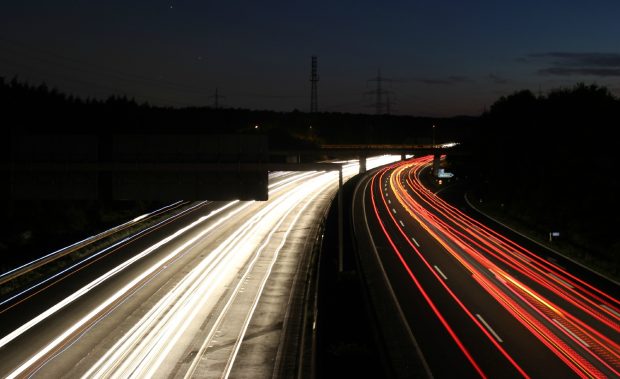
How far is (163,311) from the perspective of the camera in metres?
28.3

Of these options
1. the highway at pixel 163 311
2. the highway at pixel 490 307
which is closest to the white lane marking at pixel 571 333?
the highway at pixel 490 307

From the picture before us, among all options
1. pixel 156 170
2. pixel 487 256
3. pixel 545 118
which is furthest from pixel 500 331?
pixel 545 118

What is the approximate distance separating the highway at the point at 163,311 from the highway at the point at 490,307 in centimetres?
678

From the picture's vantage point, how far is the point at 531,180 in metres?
67.9

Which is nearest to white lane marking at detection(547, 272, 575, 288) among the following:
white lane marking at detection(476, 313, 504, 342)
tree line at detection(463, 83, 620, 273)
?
tree line at detection(463, 83, 620, 273)

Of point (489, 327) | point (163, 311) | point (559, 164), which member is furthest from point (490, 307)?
point (559, 164)

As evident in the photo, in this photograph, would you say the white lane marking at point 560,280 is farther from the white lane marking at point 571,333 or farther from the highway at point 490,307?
the white lane marking at point 571,333

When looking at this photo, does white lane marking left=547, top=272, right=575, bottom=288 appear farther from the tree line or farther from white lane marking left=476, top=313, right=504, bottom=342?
white lane marking left=476, top=313, right=504, bottom=342

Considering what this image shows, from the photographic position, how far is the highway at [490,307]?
74.7 feet

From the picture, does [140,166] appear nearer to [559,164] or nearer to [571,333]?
[571,333]

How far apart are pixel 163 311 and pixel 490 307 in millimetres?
17166

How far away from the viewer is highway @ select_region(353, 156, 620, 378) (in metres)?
22.8

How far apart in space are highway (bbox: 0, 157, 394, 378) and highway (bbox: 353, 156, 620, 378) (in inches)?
267

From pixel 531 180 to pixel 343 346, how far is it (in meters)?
52.1
